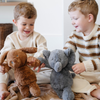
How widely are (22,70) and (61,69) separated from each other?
23 centimetres

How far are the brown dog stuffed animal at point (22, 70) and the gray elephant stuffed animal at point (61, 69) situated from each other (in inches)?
4.2

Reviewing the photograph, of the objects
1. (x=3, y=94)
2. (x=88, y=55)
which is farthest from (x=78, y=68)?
(x=3, y=94)

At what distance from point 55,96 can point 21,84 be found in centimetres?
22

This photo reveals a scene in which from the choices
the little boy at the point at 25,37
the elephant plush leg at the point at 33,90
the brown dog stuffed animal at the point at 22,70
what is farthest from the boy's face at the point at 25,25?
the elephant plush leg at the point at 33,90

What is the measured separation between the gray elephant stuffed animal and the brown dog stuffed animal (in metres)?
0.11

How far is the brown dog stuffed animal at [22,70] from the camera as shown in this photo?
0.79 m

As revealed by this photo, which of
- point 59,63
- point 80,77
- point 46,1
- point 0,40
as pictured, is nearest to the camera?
point 59,63

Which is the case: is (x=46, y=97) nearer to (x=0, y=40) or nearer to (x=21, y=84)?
(x=21, y=84)

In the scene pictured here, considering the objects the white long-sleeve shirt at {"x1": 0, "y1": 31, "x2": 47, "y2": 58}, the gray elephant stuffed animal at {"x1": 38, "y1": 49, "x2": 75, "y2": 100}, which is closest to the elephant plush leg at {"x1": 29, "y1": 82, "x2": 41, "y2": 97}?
the gray elephant stuffed animal at {"x1": 38, "y1": 49, "x2": 75, "y2": 100}

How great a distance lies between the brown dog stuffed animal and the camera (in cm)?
79

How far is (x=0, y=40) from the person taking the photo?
1.80m

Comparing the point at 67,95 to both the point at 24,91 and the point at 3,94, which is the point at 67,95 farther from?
the point at 3,94

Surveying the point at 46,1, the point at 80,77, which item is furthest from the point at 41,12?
the point at 80,77

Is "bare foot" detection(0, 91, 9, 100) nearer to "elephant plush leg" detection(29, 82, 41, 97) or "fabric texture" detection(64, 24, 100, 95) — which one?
"elephant plush leg" detection(29, 82, 41, 97)
